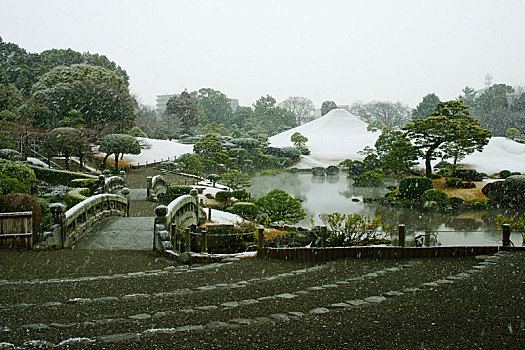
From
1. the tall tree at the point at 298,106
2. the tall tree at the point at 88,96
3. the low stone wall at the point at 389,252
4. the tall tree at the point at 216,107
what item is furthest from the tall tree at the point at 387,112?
the low stone wall at the point at 389,252

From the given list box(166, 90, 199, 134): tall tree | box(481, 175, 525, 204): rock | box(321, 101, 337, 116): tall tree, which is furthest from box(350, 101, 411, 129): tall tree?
box(481, 175, 525, 204): rock

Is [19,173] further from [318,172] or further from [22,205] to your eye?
[318,172]

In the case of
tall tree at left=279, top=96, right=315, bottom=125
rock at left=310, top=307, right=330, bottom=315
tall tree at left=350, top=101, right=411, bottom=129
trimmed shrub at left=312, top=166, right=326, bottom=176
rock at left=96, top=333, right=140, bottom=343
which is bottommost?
rock at left=96, top=333, right=140, bottom=343

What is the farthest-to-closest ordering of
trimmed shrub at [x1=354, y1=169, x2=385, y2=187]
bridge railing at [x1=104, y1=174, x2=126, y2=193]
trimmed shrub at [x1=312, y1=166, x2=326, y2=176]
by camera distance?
trimmed shrub at [x1=312, y1=166, x2=326, y2=176]
trimmed shrub at [x1=354, y1=169, x2=385, y2=187]
bridge railing at [x1=104, y1=174, x2=126, y2=193]

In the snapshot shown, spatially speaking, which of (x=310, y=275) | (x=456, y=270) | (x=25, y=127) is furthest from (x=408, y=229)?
(x=25, y=127)

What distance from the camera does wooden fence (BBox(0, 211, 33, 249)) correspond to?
8008mm

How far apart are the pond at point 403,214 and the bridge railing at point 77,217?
790cm

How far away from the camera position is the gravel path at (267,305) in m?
3.51

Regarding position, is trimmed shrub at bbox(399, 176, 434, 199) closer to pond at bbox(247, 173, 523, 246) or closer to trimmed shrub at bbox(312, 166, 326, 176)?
pond at bbox(247, 173, 523, 246)

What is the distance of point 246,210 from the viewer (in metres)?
17.4

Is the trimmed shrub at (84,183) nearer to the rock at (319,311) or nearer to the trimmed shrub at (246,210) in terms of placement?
the trimmed shrub at (246,210)

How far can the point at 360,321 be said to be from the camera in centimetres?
391

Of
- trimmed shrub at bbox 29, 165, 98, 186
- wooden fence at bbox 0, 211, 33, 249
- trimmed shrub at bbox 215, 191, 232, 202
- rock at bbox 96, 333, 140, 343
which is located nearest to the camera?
rock at bbox 96, 333, 140, 343

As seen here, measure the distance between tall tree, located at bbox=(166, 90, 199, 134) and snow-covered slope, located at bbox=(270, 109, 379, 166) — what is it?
469 inches
